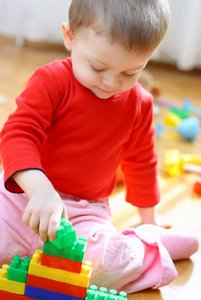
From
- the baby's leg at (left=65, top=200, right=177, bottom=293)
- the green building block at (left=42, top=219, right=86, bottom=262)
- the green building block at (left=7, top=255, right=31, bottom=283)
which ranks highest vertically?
the green building block at (left=42, top=219, right=86, bottom=262)

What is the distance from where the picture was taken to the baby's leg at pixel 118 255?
3.14 feet

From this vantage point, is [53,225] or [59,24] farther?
[59,24]

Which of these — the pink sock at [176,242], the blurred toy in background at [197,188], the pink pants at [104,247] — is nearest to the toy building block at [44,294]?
the pink pants at [104,247]

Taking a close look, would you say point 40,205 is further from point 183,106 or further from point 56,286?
point 183,106

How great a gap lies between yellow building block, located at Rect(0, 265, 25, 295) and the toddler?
0.07 metres

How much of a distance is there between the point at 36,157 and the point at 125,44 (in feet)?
0.69

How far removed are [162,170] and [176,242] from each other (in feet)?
1.22

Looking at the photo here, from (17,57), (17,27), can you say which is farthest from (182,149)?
(17,27)

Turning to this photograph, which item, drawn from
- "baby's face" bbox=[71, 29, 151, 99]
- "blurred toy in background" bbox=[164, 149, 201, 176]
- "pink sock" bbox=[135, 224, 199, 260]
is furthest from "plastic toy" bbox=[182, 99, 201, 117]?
"baby's face" bbox=[71, 29, 151, 99]

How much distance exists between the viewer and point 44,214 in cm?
78

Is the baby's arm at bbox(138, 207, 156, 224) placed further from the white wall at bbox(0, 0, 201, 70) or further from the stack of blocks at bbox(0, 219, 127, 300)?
the white wall at bbox(0, 0, 201, 70)

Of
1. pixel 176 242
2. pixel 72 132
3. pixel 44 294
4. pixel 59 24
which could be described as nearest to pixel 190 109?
pixel 59 24

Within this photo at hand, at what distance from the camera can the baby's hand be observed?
76cm

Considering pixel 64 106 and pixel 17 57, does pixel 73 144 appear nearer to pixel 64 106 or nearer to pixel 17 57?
pixel 64 106
